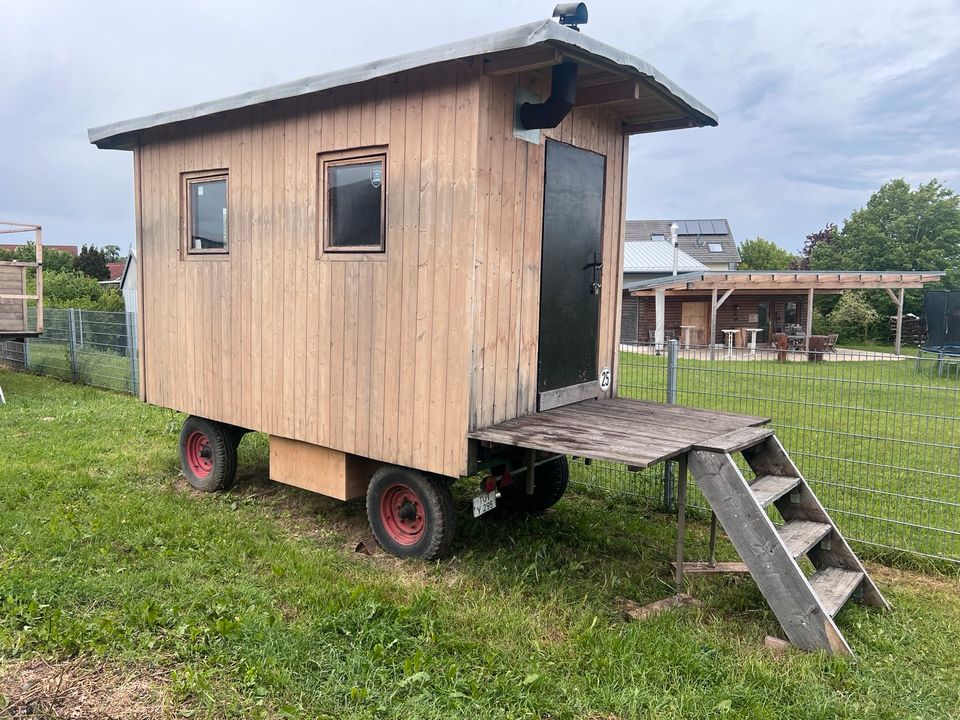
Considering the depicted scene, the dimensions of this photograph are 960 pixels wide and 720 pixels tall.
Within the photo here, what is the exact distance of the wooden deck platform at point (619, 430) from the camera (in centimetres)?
382

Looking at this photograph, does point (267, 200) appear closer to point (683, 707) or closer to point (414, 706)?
point (414, 706)

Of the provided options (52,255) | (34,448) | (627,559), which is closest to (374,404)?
(627,559)

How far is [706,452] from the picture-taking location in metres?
3.95

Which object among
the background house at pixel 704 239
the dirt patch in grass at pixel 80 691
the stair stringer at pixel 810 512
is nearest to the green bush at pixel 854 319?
the background house at pixel 704 239

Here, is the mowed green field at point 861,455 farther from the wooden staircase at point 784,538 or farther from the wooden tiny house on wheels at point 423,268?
the wooden tiny house on wheels at point 423,268

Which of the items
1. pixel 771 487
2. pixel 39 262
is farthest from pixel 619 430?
pixel 39 262

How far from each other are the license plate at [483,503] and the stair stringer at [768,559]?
1.40m

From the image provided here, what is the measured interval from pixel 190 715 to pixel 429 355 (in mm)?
2312

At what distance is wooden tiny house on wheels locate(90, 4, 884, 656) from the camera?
4289 millimetres

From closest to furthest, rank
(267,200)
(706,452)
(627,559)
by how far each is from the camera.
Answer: (706,452) < (627,559) < (267,200)

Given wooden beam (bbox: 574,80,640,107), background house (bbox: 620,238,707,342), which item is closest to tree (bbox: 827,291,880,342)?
background house (bbox: 620,238,707,342)

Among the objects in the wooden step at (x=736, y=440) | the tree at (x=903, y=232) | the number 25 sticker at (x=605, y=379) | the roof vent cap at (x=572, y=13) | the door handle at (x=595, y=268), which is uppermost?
the tree at (x=903, y=232)

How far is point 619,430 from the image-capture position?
4387 millimetres

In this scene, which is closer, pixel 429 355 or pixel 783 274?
pixel 429 355
